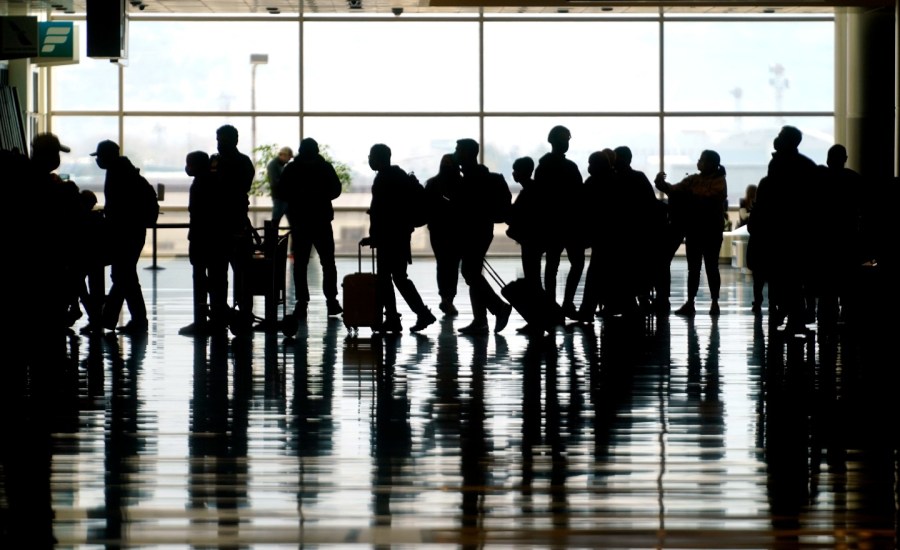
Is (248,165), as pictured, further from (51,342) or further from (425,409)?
(425,409)

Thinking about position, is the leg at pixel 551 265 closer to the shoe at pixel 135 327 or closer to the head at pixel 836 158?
the head at pixel 836 158

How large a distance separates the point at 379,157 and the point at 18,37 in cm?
593

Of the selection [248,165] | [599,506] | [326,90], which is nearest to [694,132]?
[326,90]

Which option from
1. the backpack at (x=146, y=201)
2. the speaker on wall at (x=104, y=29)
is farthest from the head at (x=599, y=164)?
the speaker on wall at (x=104, y=29)

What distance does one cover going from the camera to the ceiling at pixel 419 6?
52.8ft

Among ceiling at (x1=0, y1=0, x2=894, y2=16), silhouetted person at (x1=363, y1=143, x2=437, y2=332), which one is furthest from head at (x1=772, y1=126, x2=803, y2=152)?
ceiling at (x1=0, y1=0, x2=894, y2=16)

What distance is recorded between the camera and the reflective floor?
4.13 metres

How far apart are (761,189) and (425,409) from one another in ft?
13.5

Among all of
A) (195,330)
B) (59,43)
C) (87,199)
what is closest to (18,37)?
(59,43)

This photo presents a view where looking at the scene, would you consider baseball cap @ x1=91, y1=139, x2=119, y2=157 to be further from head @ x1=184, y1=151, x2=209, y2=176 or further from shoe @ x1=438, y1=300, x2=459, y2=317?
shoe @ x1=438, y1=300, x2=459, y2=317

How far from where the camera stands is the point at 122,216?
32.8 ft

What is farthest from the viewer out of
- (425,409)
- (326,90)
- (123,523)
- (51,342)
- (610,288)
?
(326,90)

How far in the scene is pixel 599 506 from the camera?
4.43 metres

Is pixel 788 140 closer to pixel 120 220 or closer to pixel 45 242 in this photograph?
pixel 120 220
